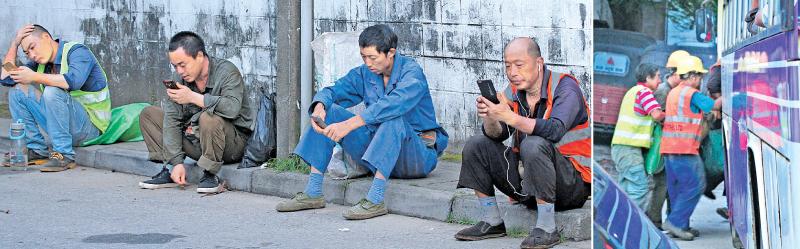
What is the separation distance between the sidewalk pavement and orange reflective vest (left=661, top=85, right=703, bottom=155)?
2781mm

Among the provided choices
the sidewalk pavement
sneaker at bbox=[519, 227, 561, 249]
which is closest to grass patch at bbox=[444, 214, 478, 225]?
the sidewalk pavement

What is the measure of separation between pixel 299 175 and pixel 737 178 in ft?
14.1

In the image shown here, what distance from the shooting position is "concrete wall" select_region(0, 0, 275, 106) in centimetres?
900

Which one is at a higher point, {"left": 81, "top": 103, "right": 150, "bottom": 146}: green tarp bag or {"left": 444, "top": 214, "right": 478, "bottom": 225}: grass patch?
{"left": 81, "top": 103, "right": 150, "bottom": 146}: green tarp bag

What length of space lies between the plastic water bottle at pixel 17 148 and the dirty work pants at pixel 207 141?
1.24 metres

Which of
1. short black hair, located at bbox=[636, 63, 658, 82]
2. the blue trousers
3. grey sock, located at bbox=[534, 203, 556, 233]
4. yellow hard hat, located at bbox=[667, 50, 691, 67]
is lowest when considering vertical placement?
grey sock, located at bbox=[534, 203, 556, 233]

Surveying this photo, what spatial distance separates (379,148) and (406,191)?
389mm

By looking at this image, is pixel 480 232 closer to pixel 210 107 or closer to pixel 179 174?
pixel 210 107

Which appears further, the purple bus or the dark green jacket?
the dark green jacket

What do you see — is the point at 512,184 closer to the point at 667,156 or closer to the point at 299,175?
the point at 299,175

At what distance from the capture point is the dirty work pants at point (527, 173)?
5.05 metres

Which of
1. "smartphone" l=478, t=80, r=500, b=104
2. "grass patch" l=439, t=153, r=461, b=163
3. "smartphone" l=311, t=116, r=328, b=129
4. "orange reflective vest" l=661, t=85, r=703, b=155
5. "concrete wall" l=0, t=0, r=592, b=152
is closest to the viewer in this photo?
"orange reflective vest" l=661, t=85, r=703, b=155

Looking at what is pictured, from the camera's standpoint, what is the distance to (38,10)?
10.9m

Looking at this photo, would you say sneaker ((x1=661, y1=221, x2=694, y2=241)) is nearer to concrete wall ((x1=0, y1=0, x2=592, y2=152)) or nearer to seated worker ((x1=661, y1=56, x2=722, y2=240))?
seated worker ((x1=661, y1=56, x2=722, y2=240))
